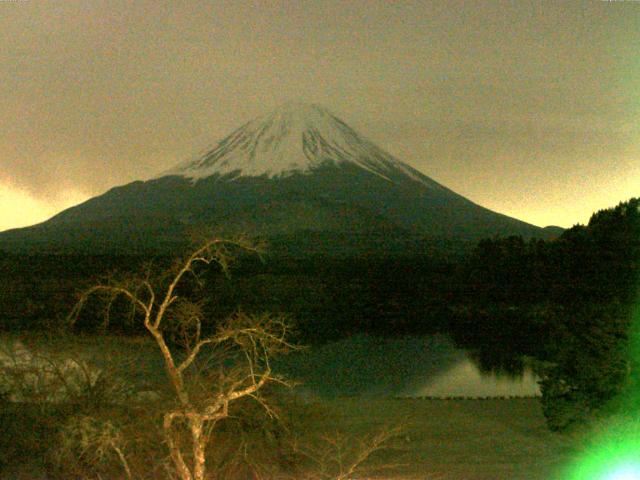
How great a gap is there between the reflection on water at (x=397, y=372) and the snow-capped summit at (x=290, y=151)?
175 ft

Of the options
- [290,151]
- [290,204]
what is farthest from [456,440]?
[290,151]

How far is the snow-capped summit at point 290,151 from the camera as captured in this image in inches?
3091

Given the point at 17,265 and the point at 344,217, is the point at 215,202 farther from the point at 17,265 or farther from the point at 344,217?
the point at 17,265

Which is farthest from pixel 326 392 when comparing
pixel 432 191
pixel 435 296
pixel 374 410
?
pixel 432 191

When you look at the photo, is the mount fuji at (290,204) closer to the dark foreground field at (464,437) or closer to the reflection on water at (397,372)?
the reflection on water at (397,372)

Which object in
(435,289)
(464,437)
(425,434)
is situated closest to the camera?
(464,437)

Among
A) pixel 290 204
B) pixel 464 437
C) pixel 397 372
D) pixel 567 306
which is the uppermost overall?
pixel 290 204

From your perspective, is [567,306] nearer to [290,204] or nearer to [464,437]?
[464,437]

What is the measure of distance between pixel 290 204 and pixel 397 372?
4988 cm

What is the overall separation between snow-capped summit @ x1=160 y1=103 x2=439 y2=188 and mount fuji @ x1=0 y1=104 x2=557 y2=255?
0.40ft

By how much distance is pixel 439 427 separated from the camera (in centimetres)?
1001

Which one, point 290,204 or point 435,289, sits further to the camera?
point 290,204

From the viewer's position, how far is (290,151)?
8225cm

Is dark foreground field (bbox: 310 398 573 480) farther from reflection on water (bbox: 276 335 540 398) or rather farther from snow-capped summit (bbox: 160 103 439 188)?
snow-capped summit (bbox: 160 103 439 188)
